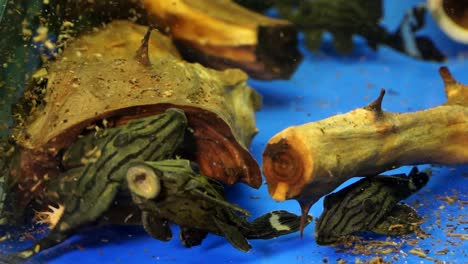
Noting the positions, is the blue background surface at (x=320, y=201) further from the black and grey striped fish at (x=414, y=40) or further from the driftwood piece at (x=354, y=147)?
the driftwood piece at (x=354, y=147)

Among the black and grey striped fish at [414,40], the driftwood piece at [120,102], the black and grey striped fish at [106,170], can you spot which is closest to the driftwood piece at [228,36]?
the driftwood piece at [120,102]

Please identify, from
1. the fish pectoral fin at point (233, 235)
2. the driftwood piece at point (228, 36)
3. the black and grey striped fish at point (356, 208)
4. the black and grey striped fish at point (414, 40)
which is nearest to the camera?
the fish pectoral fin at point (233, 235)

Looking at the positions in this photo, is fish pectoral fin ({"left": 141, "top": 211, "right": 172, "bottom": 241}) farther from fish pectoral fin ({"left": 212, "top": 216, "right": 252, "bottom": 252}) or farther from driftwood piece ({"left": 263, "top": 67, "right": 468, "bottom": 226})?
driftwood piece ({"left": 263, "top": 67, "right": 468, "bottom": 226})

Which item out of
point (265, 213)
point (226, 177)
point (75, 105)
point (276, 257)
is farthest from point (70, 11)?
point (276, 257)

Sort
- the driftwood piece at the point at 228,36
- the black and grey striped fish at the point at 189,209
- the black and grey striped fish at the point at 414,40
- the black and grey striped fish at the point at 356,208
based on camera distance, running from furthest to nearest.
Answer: the black and grey striped fish at the point at 414,40 < the driftwood piece at the point at 228,36 < the black and grey striped fish at the point at 356,208 < the black and grey striped fish at the point at 189,209

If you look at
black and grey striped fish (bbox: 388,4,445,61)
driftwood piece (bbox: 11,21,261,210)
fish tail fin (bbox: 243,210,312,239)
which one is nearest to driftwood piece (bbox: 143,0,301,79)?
driftwood piece (bbox: 11,21,261,210)

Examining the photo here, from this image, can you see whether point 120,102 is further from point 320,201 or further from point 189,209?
point 320,201

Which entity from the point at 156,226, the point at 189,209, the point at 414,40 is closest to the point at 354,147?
the point at 189,209
